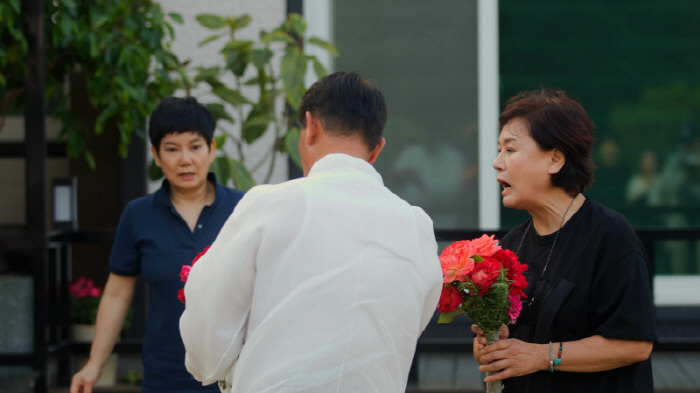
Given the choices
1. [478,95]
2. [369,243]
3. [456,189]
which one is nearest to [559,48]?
[478,95]

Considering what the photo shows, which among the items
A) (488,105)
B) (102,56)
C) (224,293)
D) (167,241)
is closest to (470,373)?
(488,105)

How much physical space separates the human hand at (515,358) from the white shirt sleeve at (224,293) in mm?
746

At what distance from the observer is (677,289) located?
493cm

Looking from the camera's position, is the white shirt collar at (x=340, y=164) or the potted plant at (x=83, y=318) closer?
the white shirt collar at (x=340, y=164)

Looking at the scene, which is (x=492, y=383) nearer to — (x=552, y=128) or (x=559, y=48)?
(x=552, y=128)

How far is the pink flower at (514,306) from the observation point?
5.98 ft

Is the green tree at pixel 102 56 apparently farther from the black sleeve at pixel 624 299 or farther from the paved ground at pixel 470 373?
the black sleeve at pixel 624 299

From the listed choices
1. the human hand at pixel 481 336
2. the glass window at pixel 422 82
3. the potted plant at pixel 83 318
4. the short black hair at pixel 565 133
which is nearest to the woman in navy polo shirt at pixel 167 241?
the human hand at pixel 481 336

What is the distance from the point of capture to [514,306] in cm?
183

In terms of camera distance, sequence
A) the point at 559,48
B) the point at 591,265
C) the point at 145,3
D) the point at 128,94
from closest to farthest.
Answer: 1. the point at 591,265
2. the point at 128,94
3. the point at 145,3
4. the point at 559,48

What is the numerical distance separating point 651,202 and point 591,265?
3.46 metres

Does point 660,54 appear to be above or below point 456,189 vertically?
above

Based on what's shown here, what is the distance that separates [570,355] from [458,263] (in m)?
0.36

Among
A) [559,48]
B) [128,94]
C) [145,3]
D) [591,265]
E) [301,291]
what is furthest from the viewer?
[559,48]
